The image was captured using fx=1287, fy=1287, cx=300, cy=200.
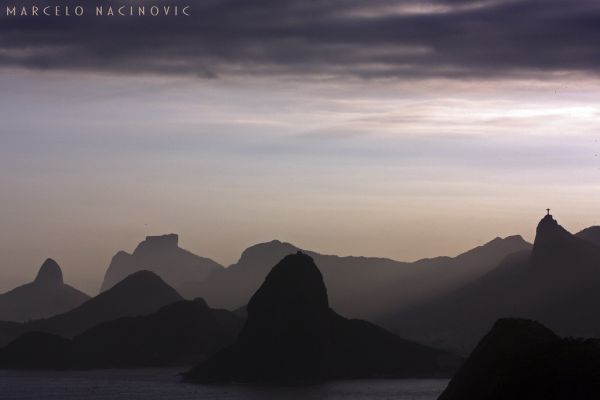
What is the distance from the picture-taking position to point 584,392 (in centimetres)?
9762

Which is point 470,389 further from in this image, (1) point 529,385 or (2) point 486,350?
(1) point 529,385

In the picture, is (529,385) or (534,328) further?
(534,328)

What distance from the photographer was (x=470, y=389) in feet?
378

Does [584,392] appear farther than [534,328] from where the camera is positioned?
No

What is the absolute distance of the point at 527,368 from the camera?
344 feet

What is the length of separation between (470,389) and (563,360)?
14.1 metres

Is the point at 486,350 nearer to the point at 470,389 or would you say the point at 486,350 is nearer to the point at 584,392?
the point at 470,389

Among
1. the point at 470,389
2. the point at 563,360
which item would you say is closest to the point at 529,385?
the point at 563,360

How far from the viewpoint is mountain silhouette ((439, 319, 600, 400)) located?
99938mm

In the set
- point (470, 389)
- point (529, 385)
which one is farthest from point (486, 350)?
point (529, 385)

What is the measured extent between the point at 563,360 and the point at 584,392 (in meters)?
5.62

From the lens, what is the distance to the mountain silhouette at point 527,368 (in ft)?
328

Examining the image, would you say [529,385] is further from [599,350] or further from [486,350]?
[486,350]

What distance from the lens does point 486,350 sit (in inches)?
4626
